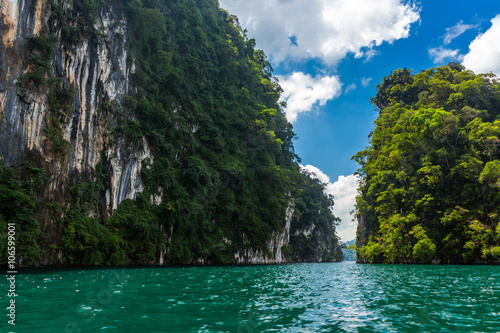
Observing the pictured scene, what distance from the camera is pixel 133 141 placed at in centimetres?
3059

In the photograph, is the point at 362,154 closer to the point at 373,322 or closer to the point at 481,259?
the point at 481,259

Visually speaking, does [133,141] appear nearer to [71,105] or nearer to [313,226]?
[71,105]

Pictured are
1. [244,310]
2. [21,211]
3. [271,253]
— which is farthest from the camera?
[271,253]

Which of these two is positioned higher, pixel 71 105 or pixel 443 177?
pixel 71 105

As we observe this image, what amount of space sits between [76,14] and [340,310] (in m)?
29.1

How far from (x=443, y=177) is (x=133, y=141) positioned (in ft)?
104

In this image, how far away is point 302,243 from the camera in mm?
67938

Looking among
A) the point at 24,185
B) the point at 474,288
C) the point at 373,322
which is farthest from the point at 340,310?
the point at 24,185

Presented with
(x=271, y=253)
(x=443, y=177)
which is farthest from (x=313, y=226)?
(x=443, y=177)

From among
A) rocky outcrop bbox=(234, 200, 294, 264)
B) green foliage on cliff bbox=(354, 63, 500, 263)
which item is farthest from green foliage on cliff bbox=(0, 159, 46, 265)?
green foliage on cliff bbox=(354, 63, 500, 263)

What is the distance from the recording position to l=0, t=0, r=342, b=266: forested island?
69.8 feet

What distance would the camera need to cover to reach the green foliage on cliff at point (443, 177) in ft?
101

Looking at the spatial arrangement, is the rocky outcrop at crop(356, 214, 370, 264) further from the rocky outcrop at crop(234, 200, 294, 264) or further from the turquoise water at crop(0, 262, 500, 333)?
the turquoise water at crop(0, 262, 500, 333)

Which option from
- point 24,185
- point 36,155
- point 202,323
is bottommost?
point 202,323
